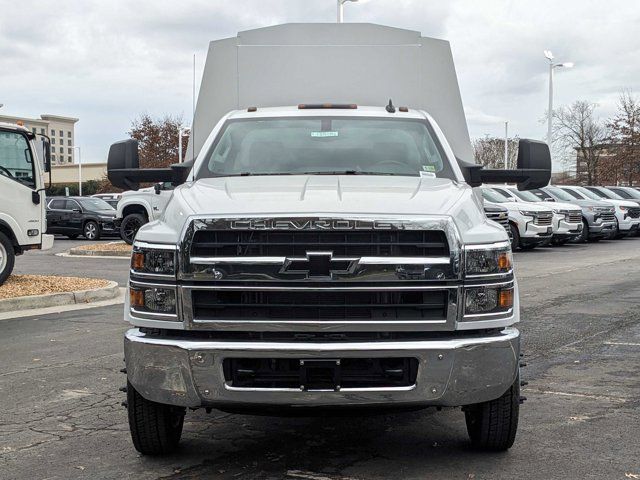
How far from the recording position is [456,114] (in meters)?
7.98

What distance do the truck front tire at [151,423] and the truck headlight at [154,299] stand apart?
50 cm

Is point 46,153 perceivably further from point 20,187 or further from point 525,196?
point 525,196

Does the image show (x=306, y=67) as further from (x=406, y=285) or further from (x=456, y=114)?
(x=406, y=285)

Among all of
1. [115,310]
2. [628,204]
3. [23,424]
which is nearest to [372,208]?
[23,424]

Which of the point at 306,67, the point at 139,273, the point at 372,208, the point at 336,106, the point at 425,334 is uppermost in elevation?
the point at 306,67

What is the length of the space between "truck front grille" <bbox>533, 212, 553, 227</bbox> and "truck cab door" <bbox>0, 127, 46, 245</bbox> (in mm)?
13777

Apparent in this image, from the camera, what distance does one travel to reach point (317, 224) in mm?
4258

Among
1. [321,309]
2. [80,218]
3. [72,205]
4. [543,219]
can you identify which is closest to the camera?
[321,309]

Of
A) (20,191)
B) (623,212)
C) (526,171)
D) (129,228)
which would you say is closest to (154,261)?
(526,171)

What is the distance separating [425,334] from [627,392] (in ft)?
9.53

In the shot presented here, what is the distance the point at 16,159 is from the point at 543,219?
47.5ft

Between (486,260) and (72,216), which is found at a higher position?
(486,260)

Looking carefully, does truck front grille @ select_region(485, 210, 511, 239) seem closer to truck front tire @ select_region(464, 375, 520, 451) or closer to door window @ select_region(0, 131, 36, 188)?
door window @ select_region(0, 131, 36, 188)

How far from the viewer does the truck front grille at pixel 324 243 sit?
4.27 metres
